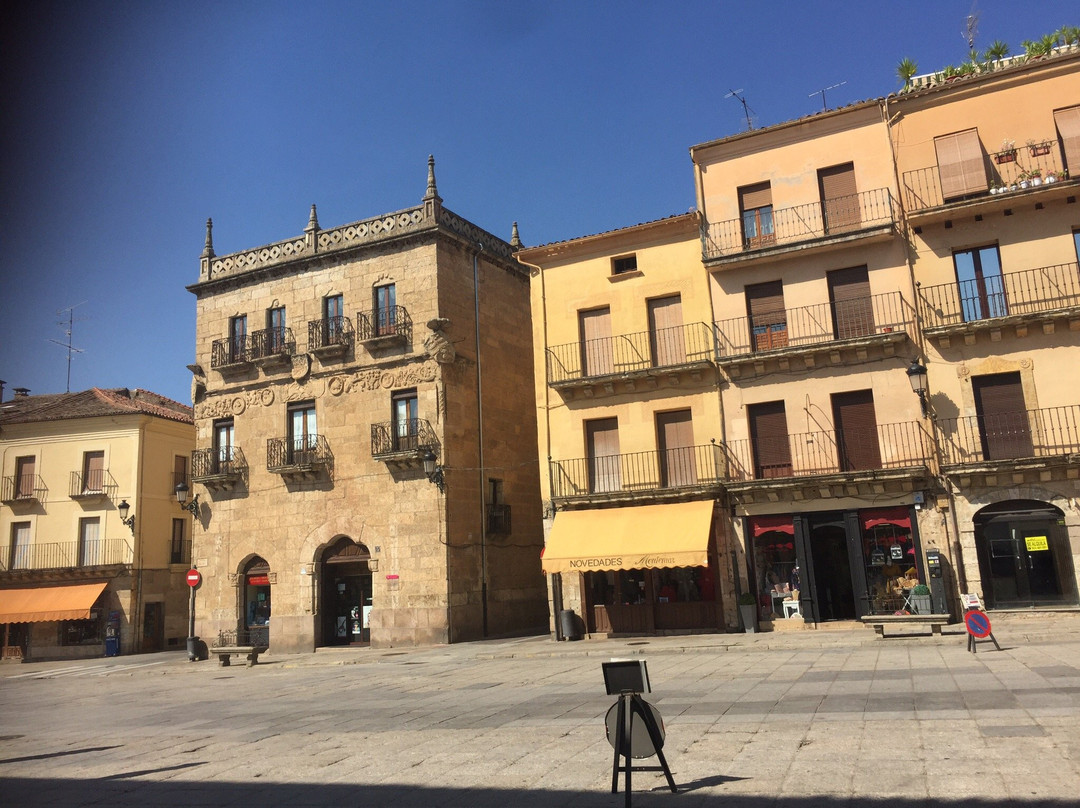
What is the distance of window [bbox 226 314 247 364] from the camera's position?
31298mm

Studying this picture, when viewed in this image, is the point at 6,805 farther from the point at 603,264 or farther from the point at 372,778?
the point at 603,264

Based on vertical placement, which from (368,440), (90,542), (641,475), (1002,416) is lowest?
(90,542)

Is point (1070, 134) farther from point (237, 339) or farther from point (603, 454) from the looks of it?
point (237, 339)

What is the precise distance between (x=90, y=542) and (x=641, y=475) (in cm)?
2464

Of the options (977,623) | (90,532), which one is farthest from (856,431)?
(90,532)

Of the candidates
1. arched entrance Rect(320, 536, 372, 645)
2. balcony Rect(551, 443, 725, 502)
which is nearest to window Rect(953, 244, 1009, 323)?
balcony Rect(551, 443, 725, 502)

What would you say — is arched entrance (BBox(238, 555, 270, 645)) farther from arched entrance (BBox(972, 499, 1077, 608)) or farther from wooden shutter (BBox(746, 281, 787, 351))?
arched entrance (BBox(972, 499, 1077, 608))

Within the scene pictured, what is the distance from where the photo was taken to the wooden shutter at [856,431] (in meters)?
22.7

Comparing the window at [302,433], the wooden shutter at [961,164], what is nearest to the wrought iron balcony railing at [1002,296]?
the wooden shutter at [961,164]

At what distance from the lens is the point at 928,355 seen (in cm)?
2225

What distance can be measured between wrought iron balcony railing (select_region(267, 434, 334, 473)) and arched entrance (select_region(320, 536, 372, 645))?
2.74m

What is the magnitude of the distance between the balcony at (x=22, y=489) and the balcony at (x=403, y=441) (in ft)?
59.7

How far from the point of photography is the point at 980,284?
22.1 meters

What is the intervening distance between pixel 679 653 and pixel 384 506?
1177cm
